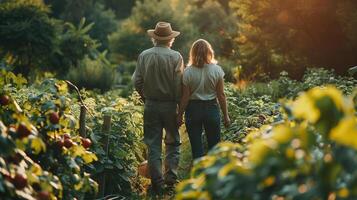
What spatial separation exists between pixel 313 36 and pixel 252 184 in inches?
597

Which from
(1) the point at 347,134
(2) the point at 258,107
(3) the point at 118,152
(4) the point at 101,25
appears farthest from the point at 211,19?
(1) the point at 347,134

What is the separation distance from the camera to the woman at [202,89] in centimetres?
725

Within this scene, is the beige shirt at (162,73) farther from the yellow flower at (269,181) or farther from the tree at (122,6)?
the tree at (122,6)

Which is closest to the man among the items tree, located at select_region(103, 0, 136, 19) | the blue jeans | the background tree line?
the blue jeans

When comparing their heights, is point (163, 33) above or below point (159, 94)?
above

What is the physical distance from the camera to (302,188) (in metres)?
2.76

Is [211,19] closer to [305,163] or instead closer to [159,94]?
[159,94]

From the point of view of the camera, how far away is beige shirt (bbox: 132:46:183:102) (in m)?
7.49

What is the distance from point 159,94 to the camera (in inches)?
296

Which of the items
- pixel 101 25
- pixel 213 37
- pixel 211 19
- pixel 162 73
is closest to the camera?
pixel 162 73

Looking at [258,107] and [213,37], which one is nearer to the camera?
[258,107]

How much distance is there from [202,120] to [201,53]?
2.36ft

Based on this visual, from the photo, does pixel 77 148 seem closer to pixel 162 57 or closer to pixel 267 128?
pixel 267 128

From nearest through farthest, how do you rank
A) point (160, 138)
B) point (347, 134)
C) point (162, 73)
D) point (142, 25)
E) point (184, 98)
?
point (347, 134)
point (184, 98)
point (162, 73)
point (160, 138)
point (142, 25)
